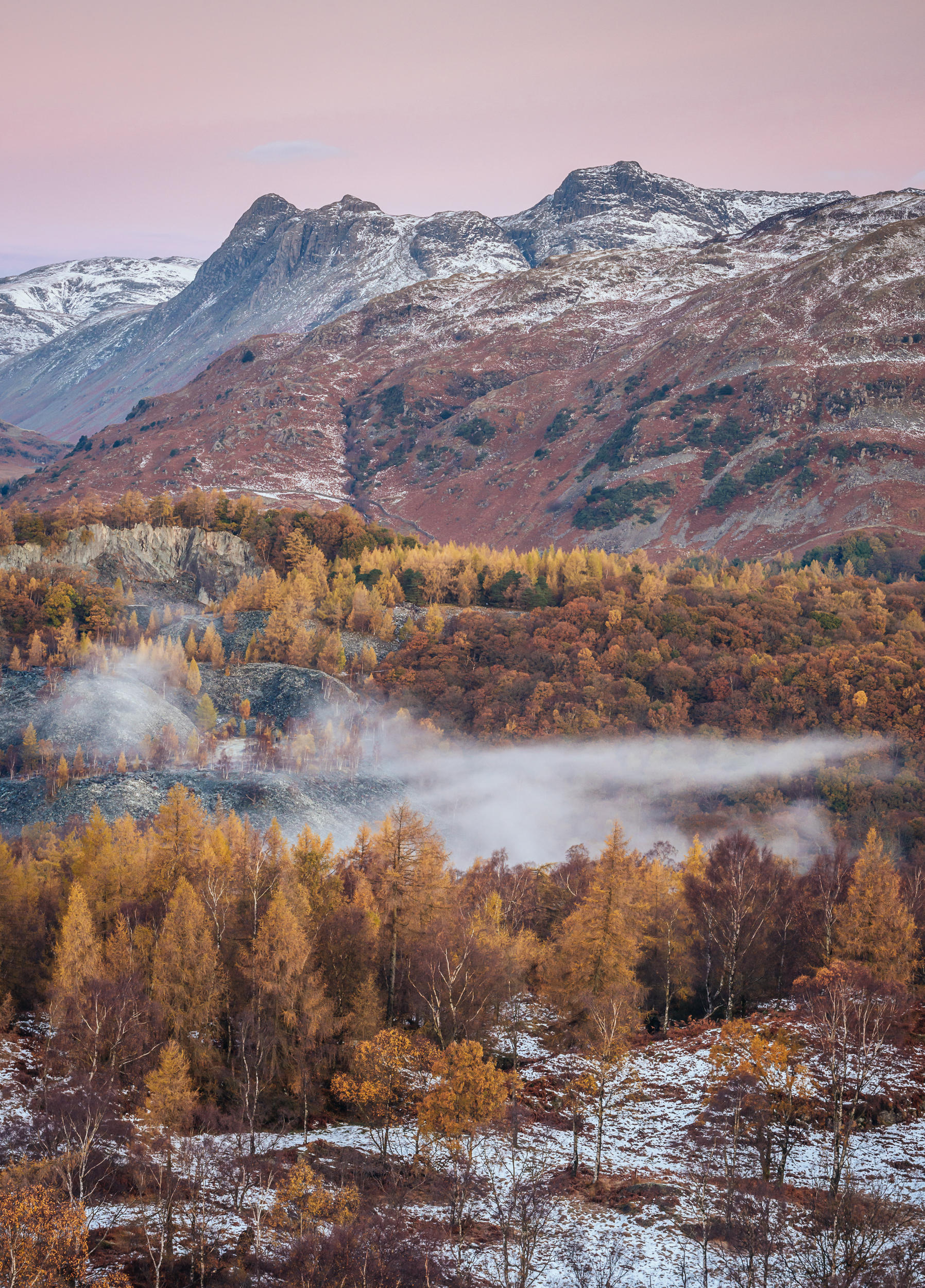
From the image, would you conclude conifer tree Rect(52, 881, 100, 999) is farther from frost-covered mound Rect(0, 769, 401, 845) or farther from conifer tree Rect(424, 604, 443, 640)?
conifer tree Rect(424, 604, 443, 640)

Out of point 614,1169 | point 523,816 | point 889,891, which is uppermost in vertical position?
point 889,891

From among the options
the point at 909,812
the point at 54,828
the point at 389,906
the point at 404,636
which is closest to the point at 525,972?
the point at 389,906

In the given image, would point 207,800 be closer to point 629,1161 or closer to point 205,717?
point 205,717

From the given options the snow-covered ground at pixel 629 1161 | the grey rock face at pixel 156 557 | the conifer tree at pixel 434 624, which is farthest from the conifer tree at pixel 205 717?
the snow-covered ground at pixel 629 1161

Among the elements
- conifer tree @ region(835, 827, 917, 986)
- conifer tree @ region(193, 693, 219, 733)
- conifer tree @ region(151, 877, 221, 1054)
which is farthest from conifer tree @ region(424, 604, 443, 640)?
conifer tree @ region(151, 877, 221, 1054)

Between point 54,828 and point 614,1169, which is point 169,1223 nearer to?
point 614,1169

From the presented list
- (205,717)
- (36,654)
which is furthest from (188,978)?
(36,654)
